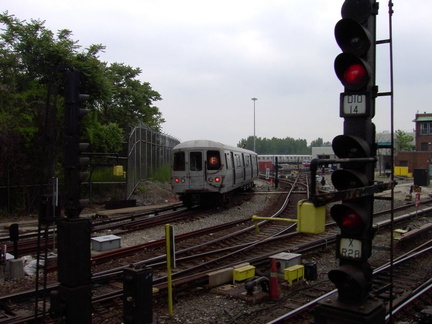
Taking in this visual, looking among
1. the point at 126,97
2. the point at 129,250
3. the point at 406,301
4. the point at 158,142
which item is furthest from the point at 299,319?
the point at 126,97

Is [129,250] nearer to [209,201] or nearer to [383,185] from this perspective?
[383,185]

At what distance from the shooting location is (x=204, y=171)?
61.9 ft

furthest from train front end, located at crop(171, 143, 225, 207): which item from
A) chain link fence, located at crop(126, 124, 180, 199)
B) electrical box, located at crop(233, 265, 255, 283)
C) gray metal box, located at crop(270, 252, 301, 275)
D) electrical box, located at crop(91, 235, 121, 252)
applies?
electrical box, located at crop(233, 265, 255, 283)

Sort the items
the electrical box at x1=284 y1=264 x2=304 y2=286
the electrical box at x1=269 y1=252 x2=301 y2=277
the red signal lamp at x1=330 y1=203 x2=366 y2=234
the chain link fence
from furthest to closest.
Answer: the chain link fence
the electrical box at x1=269 y1=252 x2=301 y2=277
the electrical box at x1=284 y1=264 x2=304 y2=286
the red signal lamp at x1=330 y1=203 x2=366 y2=234

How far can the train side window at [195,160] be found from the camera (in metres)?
19.1

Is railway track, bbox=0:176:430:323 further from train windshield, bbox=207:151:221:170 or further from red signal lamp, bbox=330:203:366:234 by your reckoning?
train windshield, bbox=207:151:221:170

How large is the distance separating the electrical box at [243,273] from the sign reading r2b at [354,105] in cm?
527

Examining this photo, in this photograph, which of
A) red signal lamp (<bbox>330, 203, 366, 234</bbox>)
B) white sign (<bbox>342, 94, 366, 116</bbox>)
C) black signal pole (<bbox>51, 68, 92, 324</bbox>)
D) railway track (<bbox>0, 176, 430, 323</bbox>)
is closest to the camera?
red signal lamp (<bbox>330, 203, 366, 234</bbox>)

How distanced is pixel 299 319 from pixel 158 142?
26129 millimetres

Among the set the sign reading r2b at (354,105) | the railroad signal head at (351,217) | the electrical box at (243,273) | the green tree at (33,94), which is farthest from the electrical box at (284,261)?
the green tree at (33,94)

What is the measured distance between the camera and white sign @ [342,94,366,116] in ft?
11.7

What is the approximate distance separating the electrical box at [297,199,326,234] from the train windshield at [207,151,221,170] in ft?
52.0

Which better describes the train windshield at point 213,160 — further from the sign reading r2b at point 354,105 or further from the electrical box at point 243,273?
the sign reading r2b at point 354,105

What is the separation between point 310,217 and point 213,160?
52.4ft
